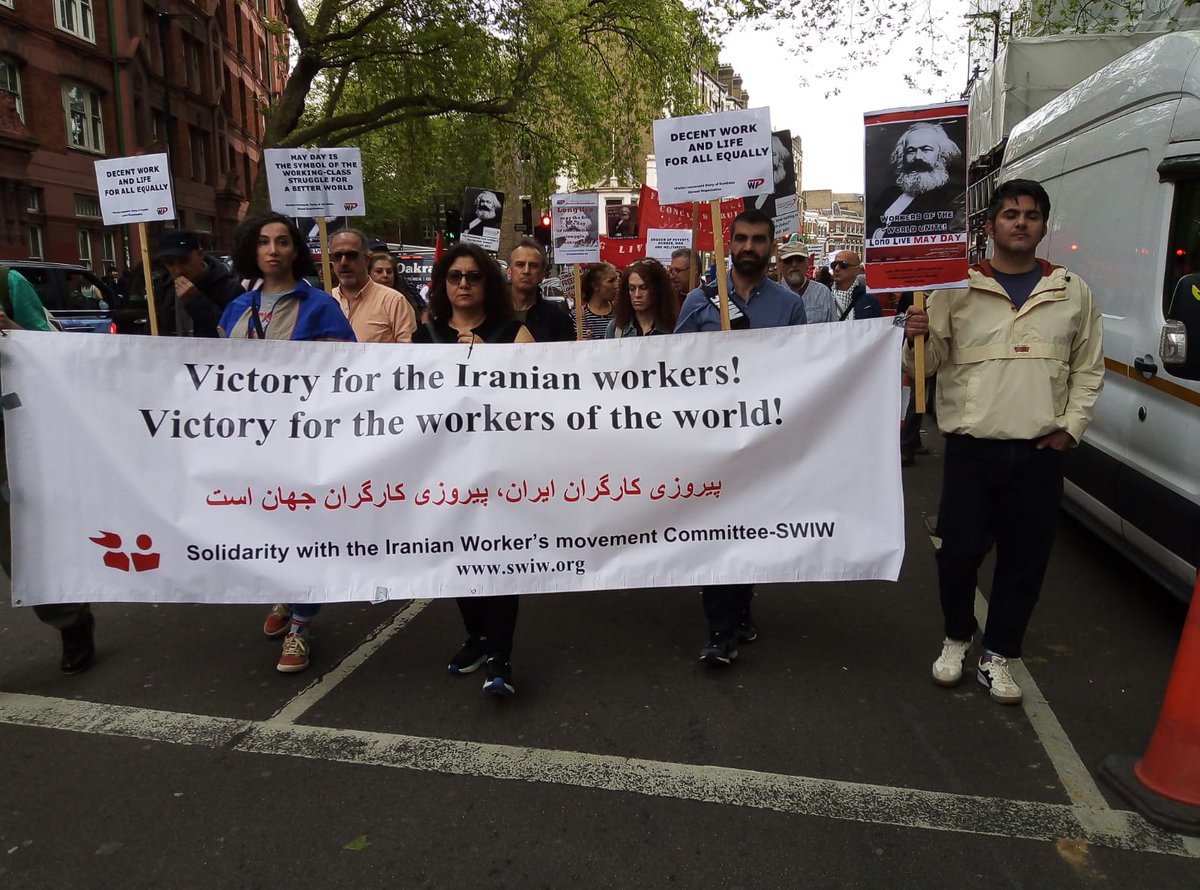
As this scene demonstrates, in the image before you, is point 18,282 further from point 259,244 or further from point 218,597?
point 218,597

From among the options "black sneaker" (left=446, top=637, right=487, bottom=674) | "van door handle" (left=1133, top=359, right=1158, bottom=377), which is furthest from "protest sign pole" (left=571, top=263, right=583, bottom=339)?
"van door handle" (left=1133, top=359, right=1158, bottom=377)

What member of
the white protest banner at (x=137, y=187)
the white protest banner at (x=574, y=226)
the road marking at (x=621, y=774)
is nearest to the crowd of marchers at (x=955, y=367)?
the road marking at (x=621, y=774)

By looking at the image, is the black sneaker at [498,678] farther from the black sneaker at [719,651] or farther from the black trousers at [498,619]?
the black sneaker at [719,651]

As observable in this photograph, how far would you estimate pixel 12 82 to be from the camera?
22016mm

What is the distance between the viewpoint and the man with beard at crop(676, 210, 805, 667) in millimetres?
3904

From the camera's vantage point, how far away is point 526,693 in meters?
3.82

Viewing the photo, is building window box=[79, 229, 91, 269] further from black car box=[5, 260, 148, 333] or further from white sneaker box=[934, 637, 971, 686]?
white sneaker box=[934, 637, 971, 686]

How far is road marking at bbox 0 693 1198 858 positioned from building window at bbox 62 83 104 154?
82.7 ft

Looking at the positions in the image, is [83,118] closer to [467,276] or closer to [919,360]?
[467,276]

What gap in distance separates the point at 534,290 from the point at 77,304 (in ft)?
27.2

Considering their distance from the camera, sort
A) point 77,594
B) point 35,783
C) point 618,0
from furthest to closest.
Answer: point 618,0 → point 77,594 → point 35,783

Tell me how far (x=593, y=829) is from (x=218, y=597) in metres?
1.84

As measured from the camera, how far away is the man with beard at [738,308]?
390cm

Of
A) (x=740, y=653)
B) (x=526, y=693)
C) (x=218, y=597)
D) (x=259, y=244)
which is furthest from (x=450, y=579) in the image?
(x=259, y=244)
